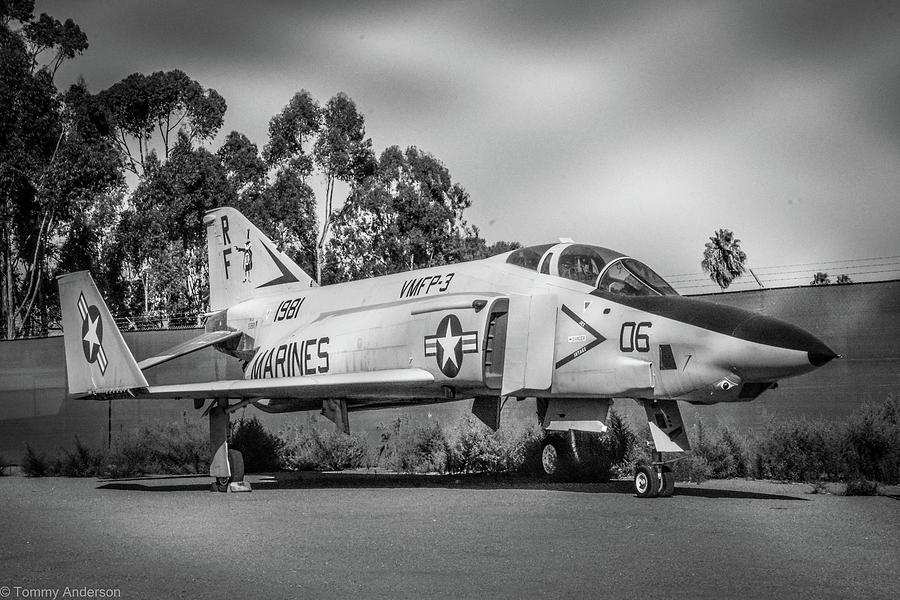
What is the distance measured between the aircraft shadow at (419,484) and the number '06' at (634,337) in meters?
2.04

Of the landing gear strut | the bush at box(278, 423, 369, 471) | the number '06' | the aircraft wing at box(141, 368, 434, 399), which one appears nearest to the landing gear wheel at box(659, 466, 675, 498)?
the landing gear strut

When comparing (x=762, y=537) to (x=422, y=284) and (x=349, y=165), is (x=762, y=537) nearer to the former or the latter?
(x=422, y=284)

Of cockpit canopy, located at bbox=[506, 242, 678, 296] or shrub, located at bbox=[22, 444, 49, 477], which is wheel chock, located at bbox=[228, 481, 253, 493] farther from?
shrub, located at bbox=[22, 444, 49, 477]

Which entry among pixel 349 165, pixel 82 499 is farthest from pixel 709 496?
pixel 349 165

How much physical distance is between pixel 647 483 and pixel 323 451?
11653 mm

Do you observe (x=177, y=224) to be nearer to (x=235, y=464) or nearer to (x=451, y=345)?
(x=235, y=464)

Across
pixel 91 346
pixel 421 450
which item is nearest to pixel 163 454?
pixel 421 450

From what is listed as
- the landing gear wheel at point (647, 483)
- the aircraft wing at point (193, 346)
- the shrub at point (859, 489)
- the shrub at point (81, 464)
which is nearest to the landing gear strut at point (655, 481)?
the landing gear wheel at point (647, 483)

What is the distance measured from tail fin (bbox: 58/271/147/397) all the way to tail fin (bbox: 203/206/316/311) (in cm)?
464

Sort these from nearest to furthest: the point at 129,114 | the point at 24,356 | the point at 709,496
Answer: the point at 709,496 → the point at 24,356 → the point at 129,114

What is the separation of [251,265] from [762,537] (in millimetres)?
14116

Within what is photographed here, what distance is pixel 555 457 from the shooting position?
1522 centimetres

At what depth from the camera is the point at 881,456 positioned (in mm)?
13945

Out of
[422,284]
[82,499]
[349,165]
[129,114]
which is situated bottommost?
[82,499]
